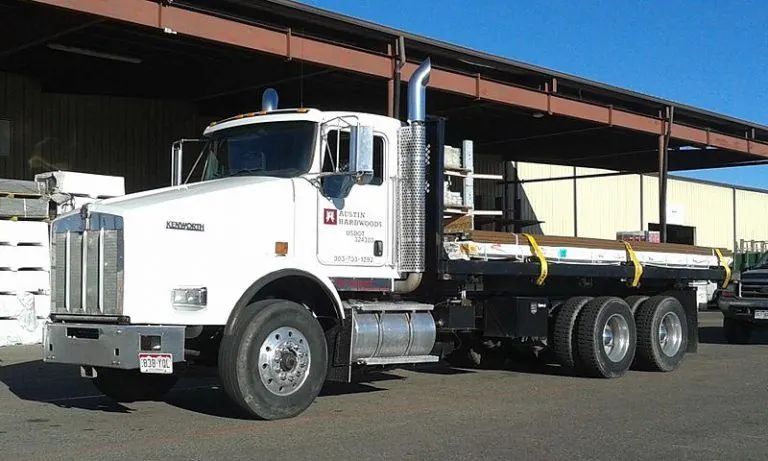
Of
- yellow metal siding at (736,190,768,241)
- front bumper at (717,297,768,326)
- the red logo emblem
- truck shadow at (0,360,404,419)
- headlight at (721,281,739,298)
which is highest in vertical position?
yellow metal siding at (736,190,768,241)

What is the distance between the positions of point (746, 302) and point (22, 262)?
1400cm

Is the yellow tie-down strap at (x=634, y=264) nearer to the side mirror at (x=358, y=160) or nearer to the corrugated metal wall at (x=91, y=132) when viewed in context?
the side mirror at (x=358, y=160)

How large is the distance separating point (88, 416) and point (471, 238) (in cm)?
468

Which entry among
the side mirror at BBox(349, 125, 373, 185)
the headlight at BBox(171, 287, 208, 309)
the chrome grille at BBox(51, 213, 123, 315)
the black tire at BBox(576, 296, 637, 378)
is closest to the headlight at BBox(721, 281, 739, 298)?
the black tire at BBox(576, 296, 637, 378)

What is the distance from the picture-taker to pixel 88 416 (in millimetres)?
9062

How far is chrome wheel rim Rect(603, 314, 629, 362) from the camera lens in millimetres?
12570

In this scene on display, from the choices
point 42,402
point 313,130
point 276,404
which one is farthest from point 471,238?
point 42,402

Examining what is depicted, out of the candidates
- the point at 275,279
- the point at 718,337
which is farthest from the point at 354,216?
the point at 718,337

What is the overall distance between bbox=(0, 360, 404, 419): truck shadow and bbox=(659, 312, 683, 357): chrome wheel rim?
4063 mm

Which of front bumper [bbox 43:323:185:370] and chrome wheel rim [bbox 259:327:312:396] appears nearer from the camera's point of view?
front bumper [bbox 43:323:185:370]

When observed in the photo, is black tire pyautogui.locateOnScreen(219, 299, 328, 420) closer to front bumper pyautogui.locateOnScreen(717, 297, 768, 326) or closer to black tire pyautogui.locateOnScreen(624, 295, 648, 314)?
black tire pyautogui.locateOnScreen(624, 295, 648, 314)

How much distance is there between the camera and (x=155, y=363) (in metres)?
8.02

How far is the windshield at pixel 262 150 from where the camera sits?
31.2 ft

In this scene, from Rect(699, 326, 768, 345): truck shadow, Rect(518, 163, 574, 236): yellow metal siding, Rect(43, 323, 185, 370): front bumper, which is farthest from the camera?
Rect(518, 163, 574, 236): yellow metal siding
